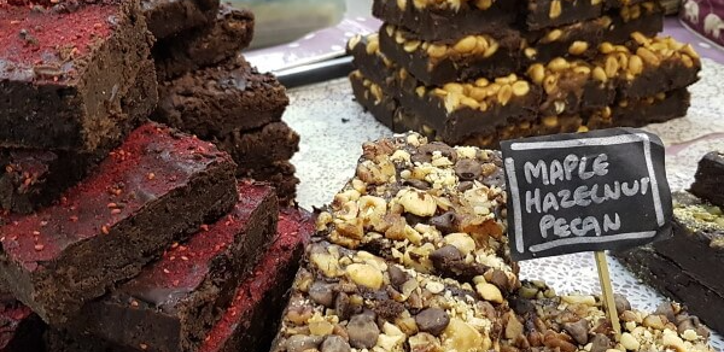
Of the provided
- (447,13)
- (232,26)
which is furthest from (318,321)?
(447,13)

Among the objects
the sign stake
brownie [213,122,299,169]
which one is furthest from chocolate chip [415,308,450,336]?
brownie [213,122,299,169]

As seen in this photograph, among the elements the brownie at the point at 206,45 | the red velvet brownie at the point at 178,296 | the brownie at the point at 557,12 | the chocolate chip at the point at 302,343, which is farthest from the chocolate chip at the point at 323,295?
the brownie at the point at 557,12

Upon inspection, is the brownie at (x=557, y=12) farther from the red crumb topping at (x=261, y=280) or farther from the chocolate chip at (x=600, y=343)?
the chocolate chip at (x=600, y=343)

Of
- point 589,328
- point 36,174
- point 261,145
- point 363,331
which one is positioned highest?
point 36,174

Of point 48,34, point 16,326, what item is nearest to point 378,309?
point 16,326

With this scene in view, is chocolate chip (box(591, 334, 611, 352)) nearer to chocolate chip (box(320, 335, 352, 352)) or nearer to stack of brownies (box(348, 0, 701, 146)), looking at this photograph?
chocolate chip (box(320, 335, 352, 352))

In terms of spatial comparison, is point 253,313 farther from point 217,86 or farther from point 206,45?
point 206,45
